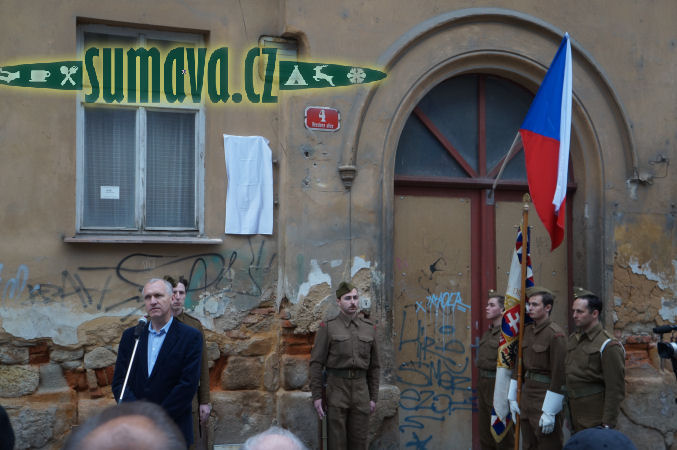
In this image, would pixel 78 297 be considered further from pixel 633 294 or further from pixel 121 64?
pixel 633 294

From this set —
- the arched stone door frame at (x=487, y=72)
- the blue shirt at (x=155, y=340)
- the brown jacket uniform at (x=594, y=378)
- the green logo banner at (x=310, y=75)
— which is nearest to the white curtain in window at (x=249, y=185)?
the green logo banner at (x=310, y=75)

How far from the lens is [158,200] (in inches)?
285

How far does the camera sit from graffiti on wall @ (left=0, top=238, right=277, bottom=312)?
21.9 ft

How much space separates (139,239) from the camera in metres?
6.92

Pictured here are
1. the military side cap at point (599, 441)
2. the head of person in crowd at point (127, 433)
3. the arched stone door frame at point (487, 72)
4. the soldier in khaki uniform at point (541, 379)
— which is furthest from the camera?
the arched stone door frame at point (487, 72)

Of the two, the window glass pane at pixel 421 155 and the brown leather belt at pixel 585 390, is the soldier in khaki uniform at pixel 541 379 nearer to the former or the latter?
the brown leather belt at pixel 585 390

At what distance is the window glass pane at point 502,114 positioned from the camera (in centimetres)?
841

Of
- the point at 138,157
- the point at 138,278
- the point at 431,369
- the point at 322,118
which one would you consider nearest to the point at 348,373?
the point at 431,369

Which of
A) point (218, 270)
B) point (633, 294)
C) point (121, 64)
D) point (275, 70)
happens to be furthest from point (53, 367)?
point (633, 294)

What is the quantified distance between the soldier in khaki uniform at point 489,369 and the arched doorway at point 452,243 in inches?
27.9

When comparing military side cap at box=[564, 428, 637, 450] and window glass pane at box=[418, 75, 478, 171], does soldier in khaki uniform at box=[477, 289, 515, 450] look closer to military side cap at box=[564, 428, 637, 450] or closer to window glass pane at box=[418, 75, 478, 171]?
window glass pane at box=[418, 75, 478, 171]

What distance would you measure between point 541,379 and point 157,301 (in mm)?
3387

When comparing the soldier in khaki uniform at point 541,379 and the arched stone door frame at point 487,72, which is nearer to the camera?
the soldier in khaki uniform at point 541,379

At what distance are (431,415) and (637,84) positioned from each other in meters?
4.22
